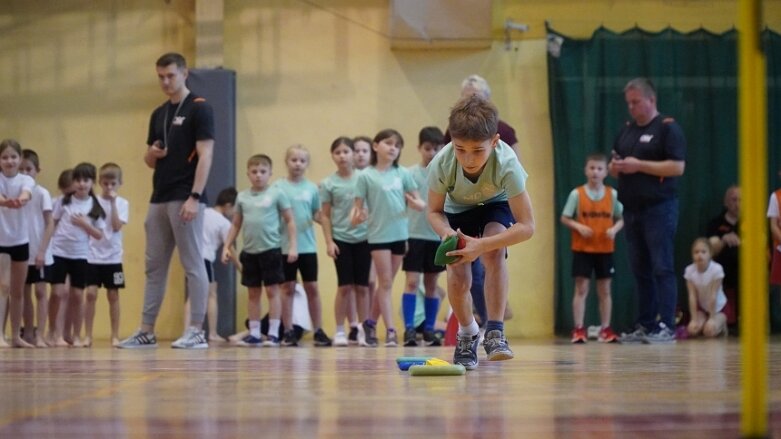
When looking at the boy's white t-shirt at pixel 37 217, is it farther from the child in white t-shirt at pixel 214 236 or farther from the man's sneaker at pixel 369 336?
the man's sneaker at pixel 369 336

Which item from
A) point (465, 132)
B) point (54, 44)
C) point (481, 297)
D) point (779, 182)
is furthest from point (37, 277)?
point (779, 182)

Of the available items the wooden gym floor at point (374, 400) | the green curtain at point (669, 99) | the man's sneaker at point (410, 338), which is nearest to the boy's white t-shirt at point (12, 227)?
the man's sneaker at point (410, 338)

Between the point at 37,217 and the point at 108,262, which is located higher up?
the point at 37,217

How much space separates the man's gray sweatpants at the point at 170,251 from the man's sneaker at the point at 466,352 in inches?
117

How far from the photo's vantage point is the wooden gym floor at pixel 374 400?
2.32m

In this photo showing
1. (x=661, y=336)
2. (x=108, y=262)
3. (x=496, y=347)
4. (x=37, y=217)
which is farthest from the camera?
(x=108, y=262)

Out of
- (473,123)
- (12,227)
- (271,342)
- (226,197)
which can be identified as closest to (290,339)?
(271,342)

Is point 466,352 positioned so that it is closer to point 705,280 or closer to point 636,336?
point 636,336

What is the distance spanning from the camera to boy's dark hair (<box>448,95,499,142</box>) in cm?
412

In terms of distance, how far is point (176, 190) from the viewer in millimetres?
6969

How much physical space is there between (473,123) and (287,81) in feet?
21.9

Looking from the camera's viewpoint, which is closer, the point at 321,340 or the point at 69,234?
the point at 321,340

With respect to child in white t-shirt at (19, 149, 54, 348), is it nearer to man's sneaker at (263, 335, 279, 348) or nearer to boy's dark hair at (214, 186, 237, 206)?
boy's dark hair at (214, 186, 237, 206)

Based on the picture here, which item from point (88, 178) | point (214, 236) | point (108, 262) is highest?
point (88, 178)
